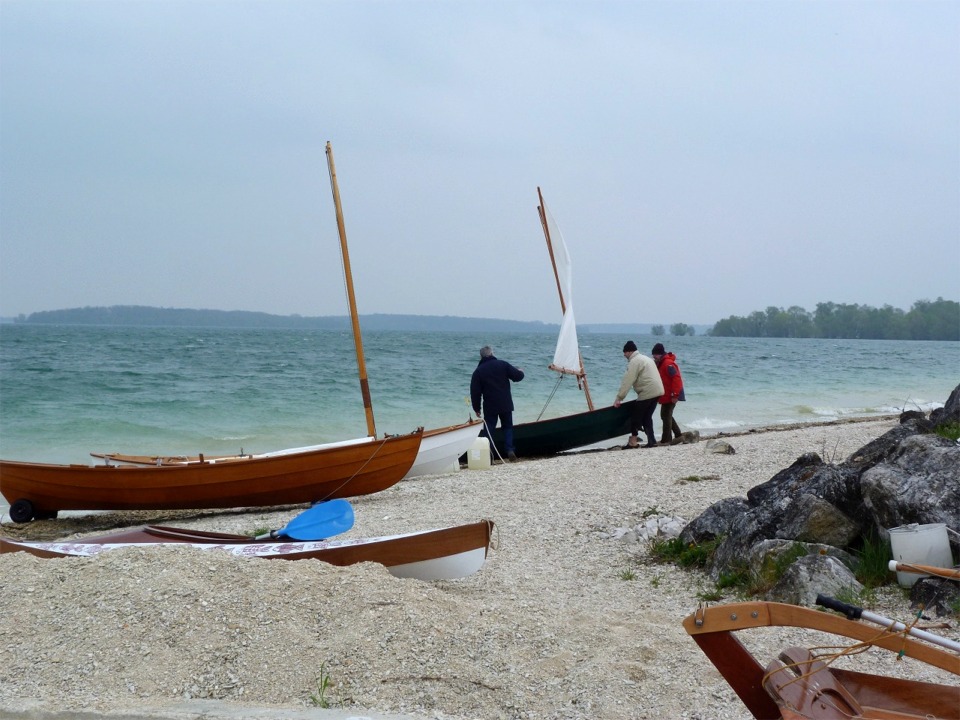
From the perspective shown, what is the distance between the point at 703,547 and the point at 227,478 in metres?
6.00

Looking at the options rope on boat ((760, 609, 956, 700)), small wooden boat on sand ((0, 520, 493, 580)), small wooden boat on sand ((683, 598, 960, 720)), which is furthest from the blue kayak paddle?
rope on boat ((760, 609, 956, 700))

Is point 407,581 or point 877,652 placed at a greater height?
point 407,581

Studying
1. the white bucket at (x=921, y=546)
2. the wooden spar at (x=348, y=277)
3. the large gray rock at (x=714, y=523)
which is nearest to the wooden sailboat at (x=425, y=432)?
the wooden spar at (x=348, y=277)

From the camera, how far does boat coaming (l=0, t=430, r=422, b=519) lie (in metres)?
9.99

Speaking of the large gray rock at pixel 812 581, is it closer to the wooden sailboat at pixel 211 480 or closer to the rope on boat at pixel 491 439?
the wooden sailboat at pixel 211 480

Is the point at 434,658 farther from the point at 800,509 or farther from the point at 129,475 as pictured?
the point at 129,475

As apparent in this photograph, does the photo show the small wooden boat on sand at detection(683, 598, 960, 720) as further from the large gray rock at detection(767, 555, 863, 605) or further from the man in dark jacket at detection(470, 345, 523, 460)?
the man in dark jacket at detection(470, 345, 523, 460)

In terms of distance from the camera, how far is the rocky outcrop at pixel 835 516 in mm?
5258

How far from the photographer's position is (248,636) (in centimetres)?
454

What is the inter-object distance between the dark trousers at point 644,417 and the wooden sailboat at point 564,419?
0.15m

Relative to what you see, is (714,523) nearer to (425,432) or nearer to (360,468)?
(360,468)

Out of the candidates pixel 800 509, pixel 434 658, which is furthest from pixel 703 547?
pixel 434 658

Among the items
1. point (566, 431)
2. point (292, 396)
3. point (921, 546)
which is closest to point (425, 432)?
point (566, 431)

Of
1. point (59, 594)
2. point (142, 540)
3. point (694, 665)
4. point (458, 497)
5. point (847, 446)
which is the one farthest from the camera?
point (847, 446)
